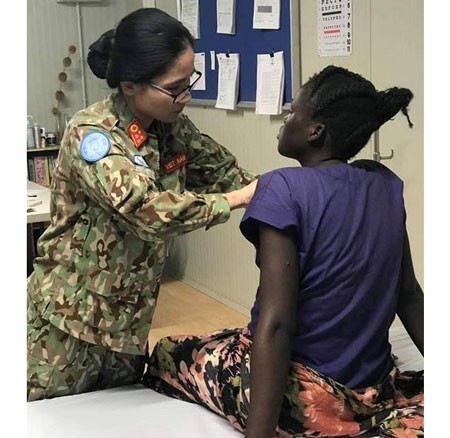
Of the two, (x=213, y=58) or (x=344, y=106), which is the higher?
(x=213, y=58)

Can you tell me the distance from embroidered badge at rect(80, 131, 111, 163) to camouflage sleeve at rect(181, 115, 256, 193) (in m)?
0.35

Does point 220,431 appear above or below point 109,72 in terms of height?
below

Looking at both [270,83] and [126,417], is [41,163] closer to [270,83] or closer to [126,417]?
[270,83]

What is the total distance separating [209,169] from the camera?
1933mm

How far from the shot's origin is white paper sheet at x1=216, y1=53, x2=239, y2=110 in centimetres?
358

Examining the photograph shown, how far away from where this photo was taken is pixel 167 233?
157 cm

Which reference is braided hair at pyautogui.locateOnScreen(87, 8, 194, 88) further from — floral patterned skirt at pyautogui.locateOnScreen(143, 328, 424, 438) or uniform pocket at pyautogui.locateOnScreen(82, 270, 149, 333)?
floral patterned skirt at pyautogui.locateOnScreen(143, 328, 424, 438)

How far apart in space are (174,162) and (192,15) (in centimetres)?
233

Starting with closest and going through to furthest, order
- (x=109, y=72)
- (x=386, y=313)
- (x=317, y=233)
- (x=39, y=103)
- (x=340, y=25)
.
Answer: (x=317, y=233)
(x=386, y=313)
(x=109, y=72)
(x=340, y=25)
(x=39, y=103)

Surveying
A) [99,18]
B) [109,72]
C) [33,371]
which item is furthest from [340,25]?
[99,18]

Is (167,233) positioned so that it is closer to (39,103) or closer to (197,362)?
(197,362)

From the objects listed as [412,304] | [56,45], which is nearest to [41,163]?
[56,45]

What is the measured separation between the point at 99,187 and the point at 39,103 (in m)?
3.70

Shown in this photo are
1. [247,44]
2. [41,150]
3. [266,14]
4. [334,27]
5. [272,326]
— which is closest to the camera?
[272,326]
